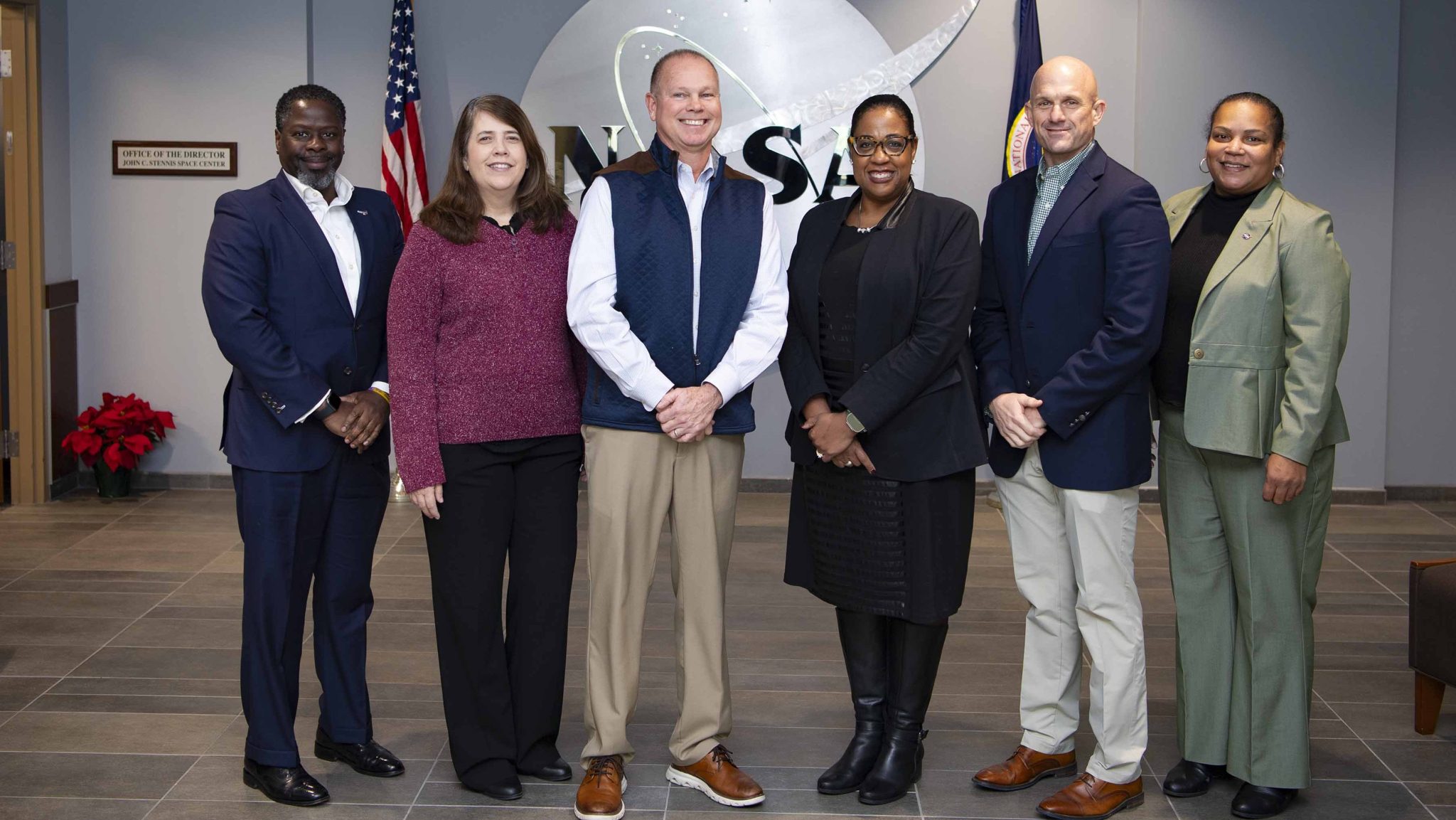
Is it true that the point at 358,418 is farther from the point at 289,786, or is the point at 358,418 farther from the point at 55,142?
the point at 55,142

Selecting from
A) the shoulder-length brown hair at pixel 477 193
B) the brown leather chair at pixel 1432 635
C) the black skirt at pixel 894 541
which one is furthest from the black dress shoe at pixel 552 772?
the brown leather chair at pixel 1432 635

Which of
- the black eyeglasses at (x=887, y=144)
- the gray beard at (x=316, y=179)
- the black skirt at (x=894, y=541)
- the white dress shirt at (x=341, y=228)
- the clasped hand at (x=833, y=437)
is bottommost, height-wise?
the black skirt at (x=894, y=541)

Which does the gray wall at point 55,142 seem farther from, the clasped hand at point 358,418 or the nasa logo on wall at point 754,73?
the clasped hand at point 358,418

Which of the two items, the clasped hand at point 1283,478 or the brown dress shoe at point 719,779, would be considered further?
the brown dress shoe at point 719,779

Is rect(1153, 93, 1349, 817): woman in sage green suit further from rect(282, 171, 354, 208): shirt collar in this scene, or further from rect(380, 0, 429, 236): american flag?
rect(380, 0, 429, 236): american flag

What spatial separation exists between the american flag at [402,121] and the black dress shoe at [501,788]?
3.78m

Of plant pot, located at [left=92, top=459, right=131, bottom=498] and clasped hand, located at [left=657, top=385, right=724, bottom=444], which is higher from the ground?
clasped hand, located at [left=657, top=385, right=724, bottom=444]

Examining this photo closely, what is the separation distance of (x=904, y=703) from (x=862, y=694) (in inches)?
3.9

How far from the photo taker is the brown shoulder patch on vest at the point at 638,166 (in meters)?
3.20

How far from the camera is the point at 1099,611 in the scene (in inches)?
128

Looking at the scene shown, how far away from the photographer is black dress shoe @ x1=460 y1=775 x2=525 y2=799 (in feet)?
11.0

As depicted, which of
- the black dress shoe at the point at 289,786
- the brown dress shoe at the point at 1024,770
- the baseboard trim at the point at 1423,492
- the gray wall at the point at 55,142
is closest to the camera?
the black dress shoe at the point at 289,786

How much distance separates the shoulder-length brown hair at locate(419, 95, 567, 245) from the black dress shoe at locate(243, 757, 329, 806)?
127cm

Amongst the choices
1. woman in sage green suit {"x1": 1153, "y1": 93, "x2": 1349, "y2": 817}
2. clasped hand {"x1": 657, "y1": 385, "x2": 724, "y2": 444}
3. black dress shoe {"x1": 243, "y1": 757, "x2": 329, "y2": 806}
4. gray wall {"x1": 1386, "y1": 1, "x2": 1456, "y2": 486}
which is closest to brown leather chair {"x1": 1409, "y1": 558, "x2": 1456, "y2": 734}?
woman in sage green suit {"x1": 1153, "y1": 93, "x2": 1349, "y2": 817}
